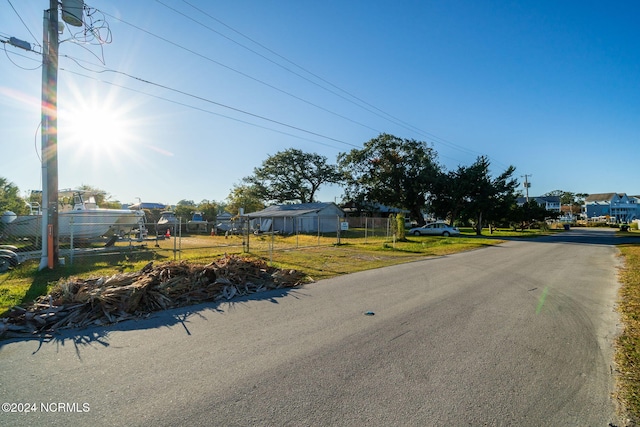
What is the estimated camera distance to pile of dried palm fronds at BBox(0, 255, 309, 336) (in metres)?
5.20

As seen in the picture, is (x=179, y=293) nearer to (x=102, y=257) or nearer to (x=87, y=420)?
(x=87, y=420)

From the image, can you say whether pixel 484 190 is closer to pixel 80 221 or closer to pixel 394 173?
pixel 394 173

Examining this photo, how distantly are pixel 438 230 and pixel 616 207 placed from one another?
96.9 m

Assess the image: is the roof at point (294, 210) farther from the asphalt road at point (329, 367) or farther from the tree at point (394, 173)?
the asphalt road at point (329, 367)

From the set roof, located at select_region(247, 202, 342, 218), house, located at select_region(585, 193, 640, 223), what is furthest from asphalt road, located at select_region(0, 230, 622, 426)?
house, located at select_region(585, 193, 640, 223)

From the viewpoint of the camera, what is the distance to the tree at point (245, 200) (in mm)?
52075

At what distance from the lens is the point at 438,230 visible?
110ft

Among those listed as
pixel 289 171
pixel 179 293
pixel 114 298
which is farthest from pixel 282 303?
pixel 289 171

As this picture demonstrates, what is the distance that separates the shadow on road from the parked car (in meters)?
29.3

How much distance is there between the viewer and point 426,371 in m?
3.66

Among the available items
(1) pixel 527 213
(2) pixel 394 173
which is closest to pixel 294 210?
(2) pixel 394 173

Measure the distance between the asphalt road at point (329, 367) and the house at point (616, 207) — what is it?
117159mm

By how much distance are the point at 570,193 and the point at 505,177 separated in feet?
381

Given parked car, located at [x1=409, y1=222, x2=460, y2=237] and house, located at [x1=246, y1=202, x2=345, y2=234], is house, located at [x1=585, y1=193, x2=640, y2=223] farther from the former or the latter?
house, located at [x1=246, y1=202, x2=345, y2=234]
